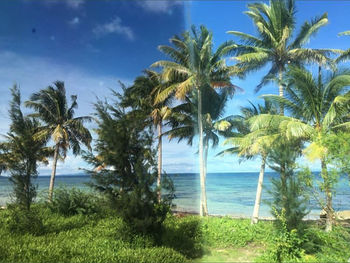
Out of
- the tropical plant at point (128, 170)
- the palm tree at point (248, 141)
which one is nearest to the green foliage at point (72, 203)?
the tropical plant at point (128, 170)

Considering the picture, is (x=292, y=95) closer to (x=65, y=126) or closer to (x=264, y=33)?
(x=264, y=33)

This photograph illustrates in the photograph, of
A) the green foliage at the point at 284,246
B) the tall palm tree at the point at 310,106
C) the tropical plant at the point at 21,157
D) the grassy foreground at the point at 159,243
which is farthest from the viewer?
the tall palm tree at the point at 310,106

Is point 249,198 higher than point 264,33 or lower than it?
lower

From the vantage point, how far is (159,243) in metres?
3.91

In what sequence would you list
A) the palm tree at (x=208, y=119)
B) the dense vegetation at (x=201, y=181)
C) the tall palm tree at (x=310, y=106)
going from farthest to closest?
1. the palm tree at (x=208, y=119)
2. the tall palm tree at (x=310, y=106)
3. the dense vegetation at (x=201, y=181)

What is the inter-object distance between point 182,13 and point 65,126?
26.5ft

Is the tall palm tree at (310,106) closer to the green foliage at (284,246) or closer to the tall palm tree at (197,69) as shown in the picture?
the tall palm tree at (197,69)

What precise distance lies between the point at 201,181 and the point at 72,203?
301 centimetres

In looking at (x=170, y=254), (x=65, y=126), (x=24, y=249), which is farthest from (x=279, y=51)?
(x=65, y=126)

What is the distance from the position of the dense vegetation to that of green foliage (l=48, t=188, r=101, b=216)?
0.8 inches

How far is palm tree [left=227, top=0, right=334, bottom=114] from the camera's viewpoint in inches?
259

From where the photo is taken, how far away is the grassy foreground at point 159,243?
9.75 ft

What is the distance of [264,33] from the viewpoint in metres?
7.41

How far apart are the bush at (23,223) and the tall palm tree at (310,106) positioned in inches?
160
